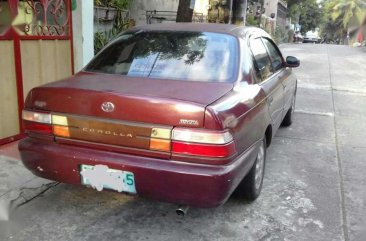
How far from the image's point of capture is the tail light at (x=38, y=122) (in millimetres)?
3025

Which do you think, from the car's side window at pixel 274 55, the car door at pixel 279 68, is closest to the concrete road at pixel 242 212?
the car door at pixel 279 68

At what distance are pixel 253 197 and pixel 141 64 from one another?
4.90 feet

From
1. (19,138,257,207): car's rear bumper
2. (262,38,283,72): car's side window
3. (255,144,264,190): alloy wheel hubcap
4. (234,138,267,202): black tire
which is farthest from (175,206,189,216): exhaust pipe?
(262,38,283,72): car's side window

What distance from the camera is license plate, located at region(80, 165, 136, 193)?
2.79 meters

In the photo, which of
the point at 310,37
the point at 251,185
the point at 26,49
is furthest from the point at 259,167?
the point at 310,37

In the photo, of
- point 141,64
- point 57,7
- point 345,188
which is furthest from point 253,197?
point 57,7

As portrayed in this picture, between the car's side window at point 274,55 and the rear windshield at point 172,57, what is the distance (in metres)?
1.11

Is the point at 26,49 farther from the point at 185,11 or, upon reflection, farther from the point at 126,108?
the point at 185,11

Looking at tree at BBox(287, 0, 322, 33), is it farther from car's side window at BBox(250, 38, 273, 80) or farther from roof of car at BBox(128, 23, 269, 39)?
roof of car at BBox(128, 23, 269, 39)

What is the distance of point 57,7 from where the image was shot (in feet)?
17.9

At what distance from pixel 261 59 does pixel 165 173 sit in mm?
1918

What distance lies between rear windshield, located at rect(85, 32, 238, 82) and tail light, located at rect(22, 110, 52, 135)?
755 millimetres

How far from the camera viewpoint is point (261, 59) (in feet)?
13.5

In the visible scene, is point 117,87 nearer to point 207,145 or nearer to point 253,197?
point 207,145
